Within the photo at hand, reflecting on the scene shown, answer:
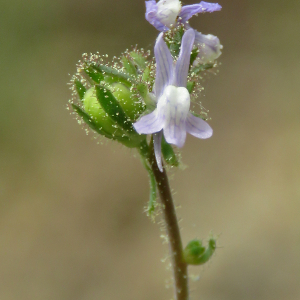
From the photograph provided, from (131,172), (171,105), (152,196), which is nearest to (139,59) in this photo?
(171,105)

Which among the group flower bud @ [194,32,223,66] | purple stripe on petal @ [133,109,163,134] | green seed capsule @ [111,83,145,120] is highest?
flower bud @ [194,32,223,66]

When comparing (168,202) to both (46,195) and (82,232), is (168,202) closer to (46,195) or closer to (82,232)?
(82,232)

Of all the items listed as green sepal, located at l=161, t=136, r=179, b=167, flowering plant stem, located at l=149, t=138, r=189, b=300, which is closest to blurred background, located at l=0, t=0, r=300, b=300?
flowering plant stem, located at l=149, t=138, r=189, b=300

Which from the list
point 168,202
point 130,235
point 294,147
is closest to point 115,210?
point 130,235

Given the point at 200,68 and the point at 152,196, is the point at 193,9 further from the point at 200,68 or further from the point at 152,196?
the point at 152,196

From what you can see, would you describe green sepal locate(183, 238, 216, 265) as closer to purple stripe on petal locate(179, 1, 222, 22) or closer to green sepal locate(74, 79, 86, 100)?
green sepal locate(74, 79, 86, 100)

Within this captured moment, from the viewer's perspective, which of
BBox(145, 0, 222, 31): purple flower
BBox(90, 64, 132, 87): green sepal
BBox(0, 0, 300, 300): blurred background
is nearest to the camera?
BBox(90, 64, 132, 87): green sepal
